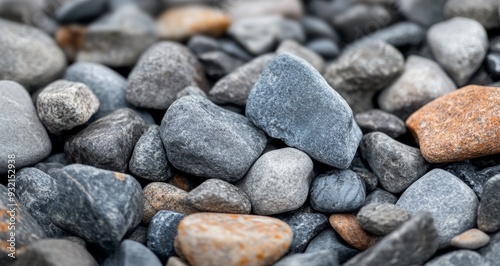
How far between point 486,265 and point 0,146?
224 centimetres

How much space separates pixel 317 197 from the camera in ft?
7.52

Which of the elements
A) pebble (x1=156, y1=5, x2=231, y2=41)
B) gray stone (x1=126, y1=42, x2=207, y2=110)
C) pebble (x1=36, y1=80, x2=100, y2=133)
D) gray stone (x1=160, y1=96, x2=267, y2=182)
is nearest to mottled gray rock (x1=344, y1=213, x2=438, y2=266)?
gray stone (x1=160, y1=96, x2=267, y2=182)

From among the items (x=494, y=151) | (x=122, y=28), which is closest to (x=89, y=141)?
(x=122, y=28)

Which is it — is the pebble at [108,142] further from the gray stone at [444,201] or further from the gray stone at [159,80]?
the gray stone at [444,201]

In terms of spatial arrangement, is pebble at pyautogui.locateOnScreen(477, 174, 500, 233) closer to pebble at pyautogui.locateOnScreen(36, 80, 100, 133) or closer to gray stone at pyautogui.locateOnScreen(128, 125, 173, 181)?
gray stone at pyautogui.locateOnScreen(128, 125, 173, 181)

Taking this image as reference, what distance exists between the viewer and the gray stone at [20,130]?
2.37 m

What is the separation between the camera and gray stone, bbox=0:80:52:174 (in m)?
2.37

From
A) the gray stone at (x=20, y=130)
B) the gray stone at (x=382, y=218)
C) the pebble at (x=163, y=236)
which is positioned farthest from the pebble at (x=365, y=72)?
the gray stone at (x=20, y=130)

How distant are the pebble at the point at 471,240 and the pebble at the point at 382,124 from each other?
2.27 feet

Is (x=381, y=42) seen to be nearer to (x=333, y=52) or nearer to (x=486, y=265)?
(x=333, y=52)

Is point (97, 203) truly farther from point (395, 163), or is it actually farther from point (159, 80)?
point (395, 163)

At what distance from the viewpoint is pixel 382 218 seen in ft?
6.66

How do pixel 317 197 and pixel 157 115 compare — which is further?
pixel 157 115

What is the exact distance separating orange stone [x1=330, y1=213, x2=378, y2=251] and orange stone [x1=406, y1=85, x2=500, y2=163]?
1.68ft
